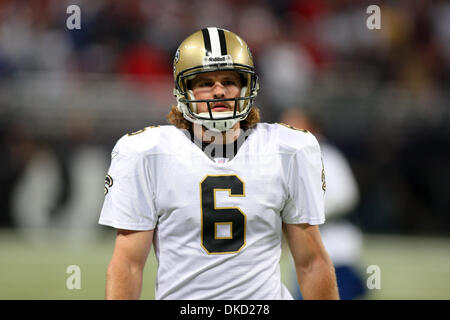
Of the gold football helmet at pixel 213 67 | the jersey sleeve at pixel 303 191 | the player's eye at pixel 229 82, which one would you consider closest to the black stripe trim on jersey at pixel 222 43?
the gold football helmet at pixel 213 67

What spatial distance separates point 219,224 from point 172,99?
6.61m

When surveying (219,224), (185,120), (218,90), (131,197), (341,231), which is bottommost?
(341,231)

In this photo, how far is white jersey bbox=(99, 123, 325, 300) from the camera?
246 centimetres

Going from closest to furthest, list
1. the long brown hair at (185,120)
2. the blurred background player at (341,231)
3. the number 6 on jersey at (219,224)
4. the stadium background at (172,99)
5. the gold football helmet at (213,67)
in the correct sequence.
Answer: the number 6 on jersey at (219,224)
the gold football helmet at (213,67)
the long brown hair at (185,120)
the blurred background player at (341,231)
the stadium background at (172,99)

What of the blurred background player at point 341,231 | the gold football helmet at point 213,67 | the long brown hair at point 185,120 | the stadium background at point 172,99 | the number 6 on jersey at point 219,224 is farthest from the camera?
the stadium background at point 172,99

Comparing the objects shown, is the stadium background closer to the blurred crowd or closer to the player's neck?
the blurred crowd

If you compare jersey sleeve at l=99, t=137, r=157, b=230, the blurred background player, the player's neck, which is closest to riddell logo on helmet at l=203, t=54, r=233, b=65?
the player's neck

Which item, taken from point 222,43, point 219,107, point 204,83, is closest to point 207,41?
point 222,43

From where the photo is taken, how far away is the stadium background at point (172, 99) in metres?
8.59

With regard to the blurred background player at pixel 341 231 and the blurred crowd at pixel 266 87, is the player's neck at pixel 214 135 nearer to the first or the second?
the blurred background player at pixel 341 231

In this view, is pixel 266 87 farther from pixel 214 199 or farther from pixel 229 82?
pixel 214 199

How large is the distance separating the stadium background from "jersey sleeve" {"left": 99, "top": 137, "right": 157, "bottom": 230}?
5.67m

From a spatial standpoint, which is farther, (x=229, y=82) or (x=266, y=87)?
(x=266, y=87)

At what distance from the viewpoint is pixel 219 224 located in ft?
8.07
